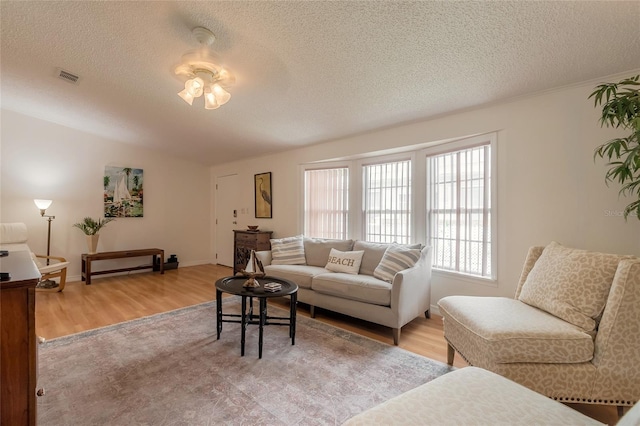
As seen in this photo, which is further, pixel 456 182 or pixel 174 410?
pixel 456 182

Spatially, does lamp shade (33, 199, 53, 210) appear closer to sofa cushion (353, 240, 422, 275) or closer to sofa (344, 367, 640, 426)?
sofa cushion (353, 240, 422, 275)

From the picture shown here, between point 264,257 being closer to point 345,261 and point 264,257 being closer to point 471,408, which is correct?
point 345,261

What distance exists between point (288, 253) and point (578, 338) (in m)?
3.03

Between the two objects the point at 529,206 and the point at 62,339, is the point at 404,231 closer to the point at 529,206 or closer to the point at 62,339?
the point at 529,206

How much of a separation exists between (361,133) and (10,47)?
3.72 meters

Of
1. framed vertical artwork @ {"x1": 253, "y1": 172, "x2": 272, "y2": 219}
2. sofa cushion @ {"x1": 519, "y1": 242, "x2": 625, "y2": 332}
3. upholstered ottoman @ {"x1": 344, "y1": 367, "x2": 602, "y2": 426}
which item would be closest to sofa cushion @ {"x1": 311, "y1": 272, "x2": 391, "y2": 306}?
sofa cushion @ {"x1": 519, "y1": 242, "x2": 625, "y2": 332}

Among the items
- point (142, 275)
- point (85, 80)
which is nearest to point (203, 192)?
point (142, 275)

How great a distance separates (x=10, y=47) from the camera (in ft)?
8.62

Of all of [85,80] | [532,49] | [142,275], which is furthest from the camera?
[142,275]

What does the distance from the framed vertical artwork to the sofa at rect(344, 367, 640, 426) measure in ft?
14.8

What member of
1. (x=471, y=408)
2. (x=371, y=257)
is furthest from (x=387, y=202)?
(x=471, y=408)

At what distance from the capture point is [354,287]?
288cm

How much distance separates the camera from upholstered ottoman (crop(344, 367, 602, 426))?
3.09 ft

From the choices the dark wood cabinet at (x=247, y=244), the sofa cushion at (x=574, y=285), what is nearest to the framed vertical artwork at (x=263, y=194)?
the dark wood cabinet at (x=247, y=244)
